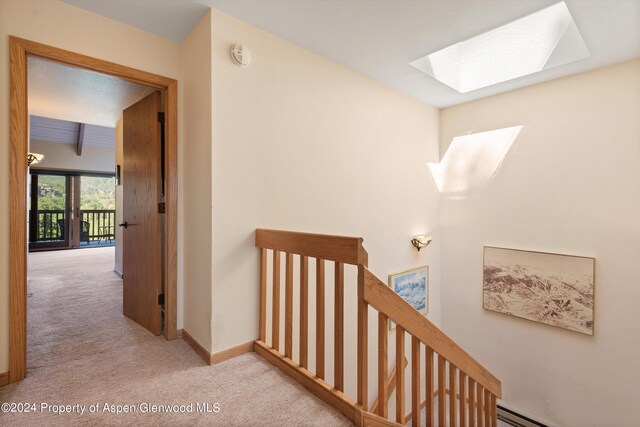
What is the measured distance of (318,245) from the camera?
1651mm

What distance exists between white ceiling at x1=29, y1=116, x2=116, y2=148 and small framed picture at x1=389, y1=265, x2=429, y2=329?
6578mm

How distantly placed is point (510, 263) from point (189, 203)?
3421 mm

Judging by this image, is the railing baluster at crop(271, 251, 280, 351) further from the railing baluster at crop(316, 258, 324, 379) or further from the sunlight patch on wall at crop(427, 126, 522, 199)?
the sunlight patch on wall at crop(427, 126, 522, 199)

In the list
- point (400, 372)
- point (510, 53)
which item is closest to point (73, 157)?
point (400, 372)

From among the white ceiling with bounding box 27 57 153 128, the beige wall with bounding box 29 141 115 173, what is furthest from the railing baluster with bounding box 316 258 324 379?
the beige wall with bounding box 29 141 115 173

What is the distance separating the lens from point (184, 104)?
231 cm

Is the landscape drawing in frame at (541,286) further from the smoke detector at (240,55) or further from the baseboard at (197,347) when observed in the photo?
the smoke detector at (240,55)

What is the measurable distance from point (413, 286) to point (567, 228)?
5.49 feet

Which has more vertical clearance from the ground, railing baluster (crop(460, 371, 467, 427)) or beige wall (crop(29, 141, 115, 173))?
beige wall (crop(29, 141, 115, 173))

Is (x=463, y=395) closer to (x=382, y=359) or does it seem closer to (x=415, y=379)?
(x=415, y=379)

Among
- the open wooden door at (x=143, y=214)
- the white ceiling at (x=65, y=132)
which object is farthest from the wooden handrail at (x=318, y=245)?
the white ceiling at (x=65, y=132)

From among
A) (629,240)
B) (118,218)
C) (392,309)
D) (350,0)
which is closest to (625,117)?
(629,240)

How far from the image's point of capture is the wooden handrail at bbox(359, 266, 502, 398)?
4.71ft

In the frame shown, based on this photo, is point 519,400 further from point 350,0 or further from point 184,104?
point 184,104
